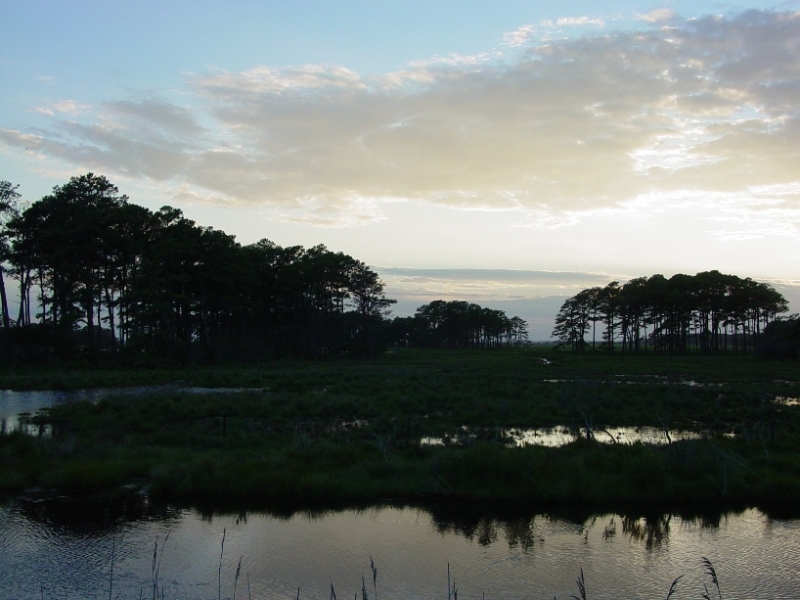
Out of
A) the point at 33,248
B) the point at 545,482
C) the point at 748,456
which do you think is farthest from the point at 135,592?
the point at 33,248

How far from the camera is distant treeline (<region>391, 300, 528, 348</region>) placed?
438ft

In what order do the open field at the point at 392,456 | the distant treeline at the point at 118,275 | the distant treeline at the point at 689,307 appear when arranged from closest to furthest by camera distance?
the open field at the point at 392,456 → the distant treeline at the point at 118,275 → the distant treeline at the point at 689,307

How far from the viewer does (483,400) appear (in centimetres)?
2406

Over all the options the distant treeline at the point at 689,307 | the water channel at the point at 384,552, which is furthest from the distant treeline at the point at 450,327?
the water channel at the point at 384,552

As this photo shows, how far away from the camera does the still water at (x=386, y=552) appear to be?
7.82 metres

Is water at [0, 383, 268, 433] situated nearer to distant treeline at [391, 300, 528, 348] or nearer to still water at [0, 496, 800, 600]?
still water at [0, 496, 800, 600]

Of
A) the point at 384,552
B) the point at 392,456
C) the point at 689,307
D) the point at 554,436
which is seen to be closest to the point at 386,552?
the point at 384,552

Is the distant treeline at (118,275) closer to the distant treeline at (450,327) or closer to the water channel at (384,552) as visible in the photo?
the water channel at (384,552)

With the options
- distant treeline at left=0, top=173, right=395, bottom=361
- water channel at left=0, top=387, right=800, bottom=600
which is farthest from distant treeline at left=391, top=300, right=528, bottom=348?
water channel at left=0, top=387, right=800, bottom=600

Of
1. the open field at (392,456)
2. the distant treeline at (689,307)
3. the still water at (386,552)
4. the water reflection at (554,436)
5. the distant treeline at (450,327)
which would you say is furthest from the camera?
the distant treeline at (450,327)

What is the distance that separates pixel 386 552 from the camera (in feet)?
29.9

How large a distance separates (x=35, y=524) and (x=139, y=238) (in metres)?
45.2

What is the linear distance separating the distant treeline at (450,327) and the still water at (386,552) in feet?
399

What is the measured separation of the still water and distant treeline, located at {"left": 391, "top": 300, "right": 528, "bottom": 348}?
122m
